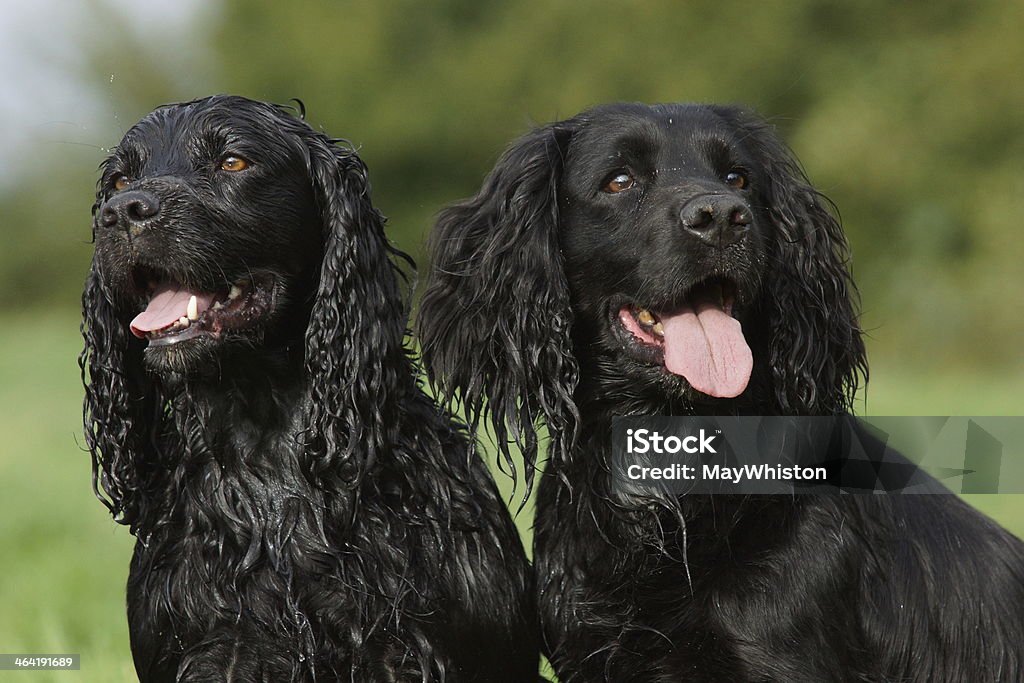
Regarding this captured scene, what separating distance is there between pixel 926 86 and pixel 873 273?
354 centimetres

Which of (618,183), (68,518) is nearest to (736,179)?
(618,183)

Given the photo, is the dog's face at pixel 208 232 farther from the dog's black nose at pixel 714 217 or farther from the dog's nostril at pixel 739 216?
the dog's nostril at pixel 739 216

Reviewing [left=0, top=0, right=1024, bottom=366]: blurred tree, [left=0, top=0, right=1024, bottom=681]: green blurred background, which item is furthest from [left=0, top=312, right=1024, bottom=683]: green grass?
[left=0, top=0, right=1024, bottom=366]: blurred tree

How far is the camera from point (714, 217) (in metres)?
3.54

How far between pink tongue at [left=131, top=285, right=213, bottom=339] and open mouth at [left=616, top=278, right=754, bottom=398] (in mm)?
1282

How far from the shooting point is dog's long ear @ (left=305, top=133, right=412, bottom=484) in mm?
3730

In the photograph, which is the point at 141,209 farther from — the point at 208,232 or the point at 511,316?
the point at 511,316

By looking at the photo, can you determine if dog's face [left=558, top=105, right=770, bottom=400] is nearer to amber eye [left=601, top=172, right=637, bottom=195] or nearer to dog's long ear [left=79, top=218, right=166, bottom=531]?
amber eye [left=601, top=172, right=637, bottom=195]

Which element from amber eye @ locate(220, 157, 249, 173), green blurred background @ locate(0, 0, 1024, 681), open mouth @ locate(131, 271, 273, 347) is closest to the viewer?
open mouth @ locate(131, 271, 273, 347)

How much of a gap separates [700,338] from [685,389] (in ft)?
0.54

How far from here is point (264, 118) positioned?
3912mm

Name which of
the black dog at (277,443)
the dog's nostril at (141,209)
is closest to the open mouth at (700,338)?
the black dog at (277,443)

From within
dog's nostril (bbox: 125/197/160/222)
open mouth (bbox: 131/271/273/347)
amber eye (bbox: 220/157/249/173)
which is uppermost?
amber eye (bbox: 220/157/249/173)

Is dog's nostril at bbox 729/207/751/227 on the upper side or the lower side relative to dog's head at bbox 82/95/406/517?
lower
